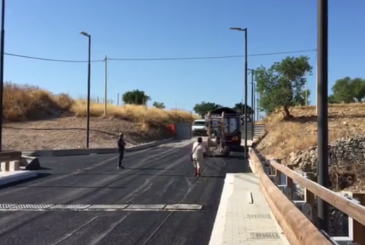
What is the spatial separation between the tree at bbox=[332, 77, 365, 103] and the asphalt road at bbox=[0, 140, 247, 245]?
268ft

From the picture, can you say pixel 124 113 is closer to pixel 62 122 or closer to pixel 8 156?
pixel 62 122

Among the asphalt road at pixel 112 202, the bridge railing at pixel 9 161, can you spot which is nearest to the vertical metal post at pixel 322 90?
the asphalt road at pixel 112 202

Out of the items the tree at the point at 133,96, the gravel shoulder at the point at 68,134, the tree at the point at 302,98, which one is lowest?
the gravel shoulder at the point at 68,134

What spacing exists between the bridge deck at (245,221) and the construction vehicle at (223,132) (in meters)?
16.6

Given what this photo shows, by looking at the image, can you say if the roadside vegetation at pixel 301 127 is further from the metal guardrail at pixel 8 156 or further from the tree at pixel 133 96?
the tree at pixel 133 96

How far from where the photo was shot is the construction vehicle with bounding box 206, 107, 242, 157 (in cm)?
3198

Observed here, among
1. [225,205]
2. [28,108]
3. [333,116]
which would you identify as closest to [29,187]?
[225,205]

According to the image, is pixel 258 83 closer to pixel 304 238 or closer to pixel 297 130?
pixel 297 130

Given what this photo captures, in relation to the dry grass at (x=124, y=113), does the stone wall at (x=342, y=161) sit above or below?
below

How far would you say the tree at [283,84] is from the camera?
4891cm

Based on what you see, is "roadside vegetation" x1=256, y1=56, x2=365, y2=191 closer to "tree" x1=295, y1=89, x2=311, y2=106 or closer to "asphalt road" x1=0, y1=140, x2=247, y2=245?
"tree" x1=295, y1=89, x2=311, y2=106

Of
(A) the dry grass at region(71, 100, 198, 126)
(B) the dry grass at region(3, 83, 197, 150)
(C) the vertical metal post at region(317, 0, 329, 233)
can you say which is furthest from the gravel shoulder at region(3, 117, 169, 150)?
(C) the vertical metal post at region(317, 0, 329, 233)

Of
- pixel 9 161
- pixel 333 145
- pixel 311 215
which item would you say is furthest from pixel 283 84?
pixel 311 215

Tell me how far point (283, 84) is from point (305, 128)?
9.82m
